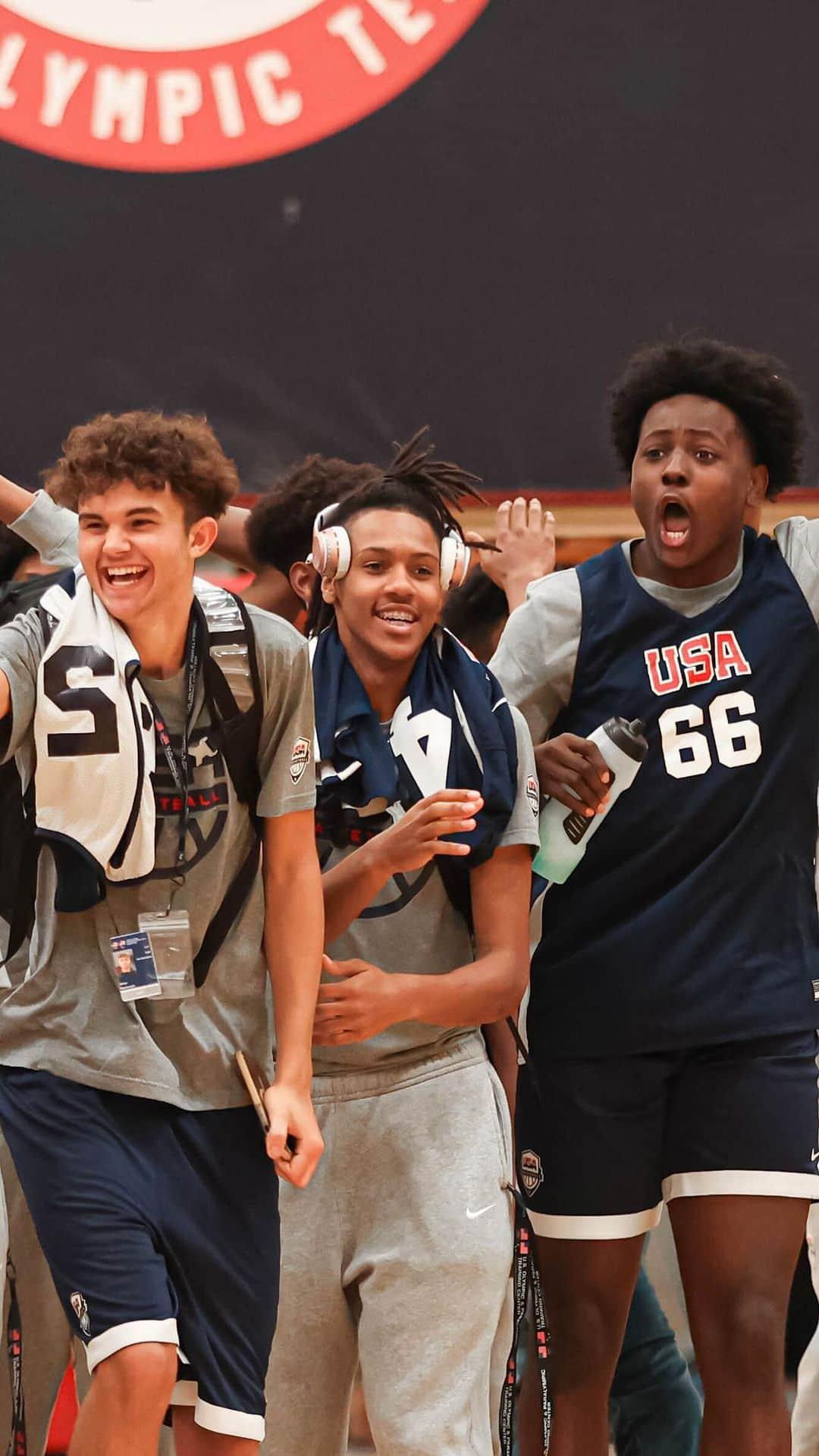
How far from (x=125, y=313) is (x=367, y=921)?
2.72 m

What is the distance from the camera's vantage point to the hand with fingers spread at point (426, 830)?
2643 millimetres

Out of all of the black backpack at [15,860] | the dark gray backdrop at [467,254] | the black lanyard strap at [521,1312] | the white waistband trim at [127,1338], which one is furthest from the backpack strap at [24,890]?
the dark gray backdrop at [467,254]

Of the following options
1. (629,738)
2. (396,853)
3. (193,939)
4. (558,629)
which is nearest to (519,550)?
(558,629)

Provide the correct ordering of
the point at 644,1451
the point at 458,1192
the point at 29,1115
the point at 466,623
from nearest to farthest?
the point at 29,1115 → the point at 458,1192 → the point at 644,1451 → the point at 466,623

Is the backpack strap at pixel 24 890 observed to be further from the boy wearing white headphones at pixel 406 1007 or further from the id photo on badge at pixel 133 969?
the boy wearing white headphones at pixel 406 1007

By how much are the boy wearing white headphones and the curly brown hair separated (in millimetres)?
402

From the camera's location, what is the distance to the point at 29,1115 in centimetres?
251

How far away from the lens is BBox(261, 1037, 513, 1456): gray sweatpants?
267 centimetres

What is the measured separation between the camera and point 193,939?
2576 mm

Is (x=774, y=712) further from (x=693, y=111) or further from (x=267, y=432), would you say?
(x=693, y=111)

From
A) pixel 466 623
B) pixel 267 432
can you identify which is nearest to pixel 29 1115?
pixel 466 623

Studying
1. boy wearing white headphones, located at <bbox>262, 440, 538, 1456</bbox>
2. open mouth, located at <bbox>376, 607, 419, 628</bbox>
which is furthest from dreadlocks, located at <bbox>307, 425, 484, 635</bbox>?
open mouth, located at <bbox>376, 607, 419, 628</bbox>

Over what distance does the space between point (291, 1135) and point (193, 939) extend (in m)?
0.31

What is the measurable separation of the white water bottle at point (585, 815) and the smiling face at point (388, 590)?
359mm
